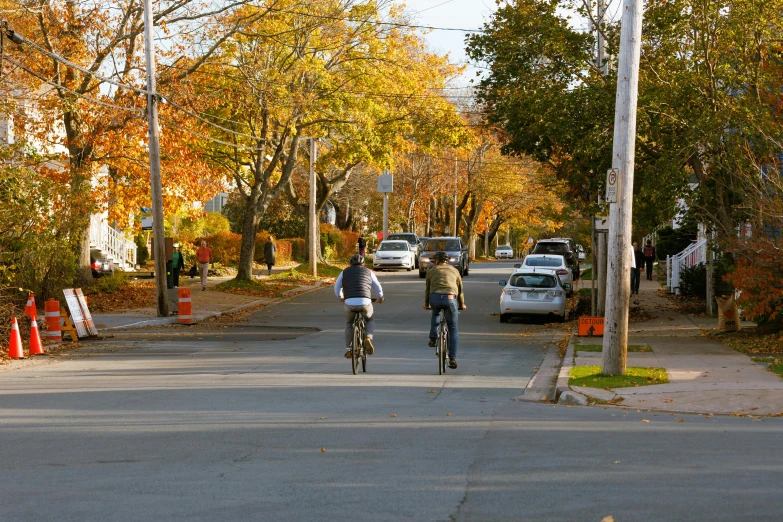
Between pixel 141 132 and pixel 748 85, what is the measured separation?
56.7 feet

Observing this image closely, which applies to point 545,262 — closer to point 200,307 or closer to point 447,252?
point 200,307

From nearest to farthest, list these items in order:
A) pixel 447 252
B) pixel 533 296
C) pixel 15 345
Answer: pixel 15 345 < pixel 533 296 < pixel 447 252

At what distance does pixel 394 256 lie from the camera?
48875mm

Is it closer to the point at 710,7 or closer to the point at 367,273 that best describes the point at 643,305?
the point at 710,7

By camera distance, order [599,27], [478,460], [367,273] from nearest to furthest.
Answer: [478,460]
[367,273]
[599,27]

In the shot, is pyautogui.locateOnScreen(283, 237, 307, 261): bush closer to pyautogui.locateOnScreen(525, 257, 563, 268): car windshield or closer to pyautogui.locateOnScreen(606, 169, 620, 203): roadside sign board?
pyautogui.locateOnScreen(525, 257, 563, 268): car windshield

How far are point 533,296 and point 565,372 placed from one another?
9680mm

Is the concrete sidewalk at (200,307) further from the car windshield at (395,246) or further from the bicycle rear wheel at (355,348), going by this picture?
the car windshield at (395,246)

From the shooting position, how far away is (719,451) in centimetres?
853

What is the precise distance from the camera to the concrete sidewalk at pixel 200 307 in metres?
23.1

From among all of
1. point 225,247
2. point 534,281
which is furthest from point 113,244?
point 534,281

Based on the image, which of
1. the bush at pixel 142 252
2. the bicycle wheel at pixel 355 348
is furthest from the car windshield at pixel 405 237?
the bicycle wheel at pixel 355 348

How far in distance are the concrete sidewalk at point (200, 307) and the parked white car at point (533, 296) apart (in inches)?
312

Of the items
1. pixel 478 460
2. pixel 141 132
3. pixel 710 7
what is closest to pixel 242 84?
pixel 141 132
